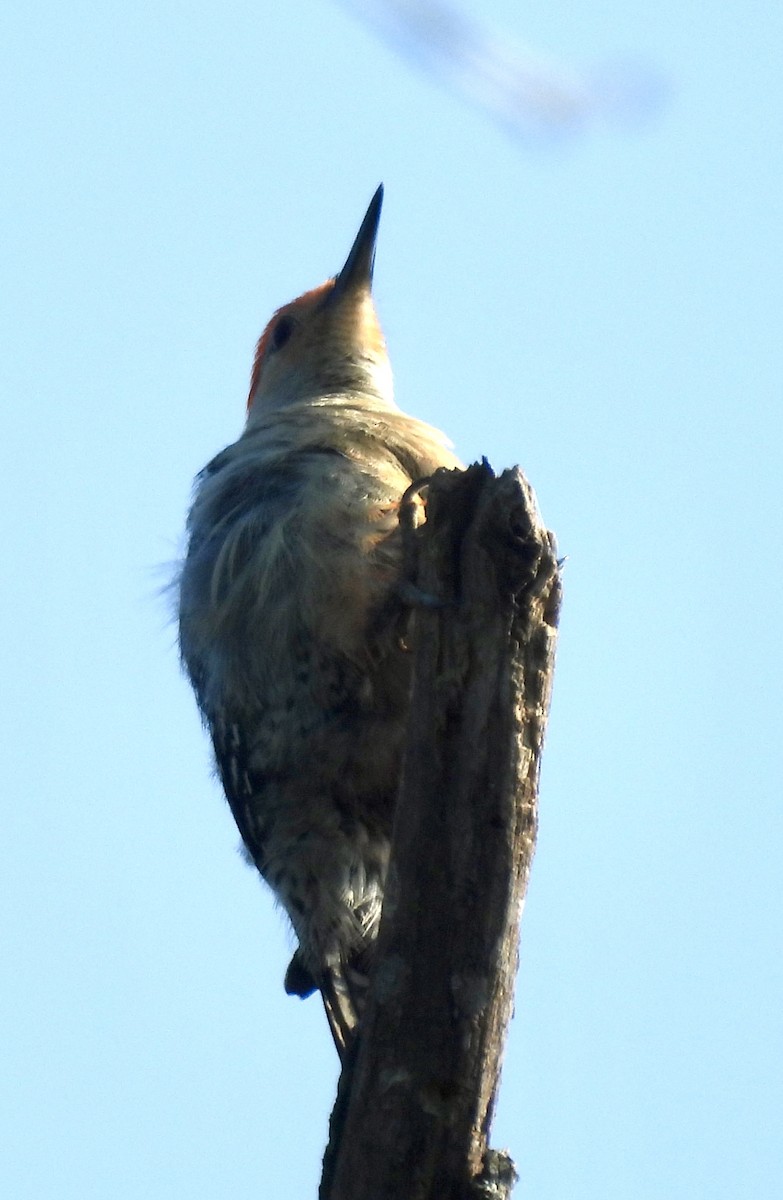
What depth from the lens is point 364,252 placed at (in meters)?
8.42

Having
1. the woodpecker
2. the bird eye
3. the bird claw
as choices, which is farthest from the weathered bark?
the bird eye

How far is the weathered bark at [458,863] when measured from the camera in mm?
3957

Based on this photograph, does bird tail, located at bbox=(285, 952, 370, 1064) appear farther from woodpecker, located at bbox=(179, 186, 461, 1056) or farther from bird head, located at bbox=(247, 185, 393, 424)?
bird head, located at bbox=(247, 185, 393, 424)

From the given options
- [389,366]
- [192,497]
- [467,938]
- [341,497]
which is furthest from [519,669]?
[389,366]

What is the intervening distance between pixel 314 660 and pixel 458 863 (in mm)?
1488

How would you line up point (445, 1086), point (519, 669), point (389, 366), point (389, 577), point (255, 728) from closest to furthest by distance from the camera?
point (445, 1086) → point (519, 669) → point (389, 577) → point (255, 728) → point (389, 366)

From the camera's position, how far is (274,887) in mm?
5812

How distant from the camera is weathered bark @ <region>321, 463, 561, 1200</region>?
3.96 m

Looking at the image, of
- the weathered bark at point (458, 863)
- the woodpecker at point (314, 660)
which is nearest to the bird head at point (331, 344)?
the woodpecker at point (314, 660)

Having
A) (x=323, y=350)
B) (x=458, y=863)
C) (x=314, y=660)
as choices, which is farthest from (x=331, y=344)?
(x=458, y=863)

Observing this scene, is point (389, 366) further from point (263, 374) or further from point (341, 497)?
point (341, 497)

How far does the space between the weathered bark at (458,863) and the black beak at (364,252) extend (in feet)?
13.7

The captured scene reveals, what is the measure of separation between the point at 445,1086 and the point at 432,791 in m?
0.78

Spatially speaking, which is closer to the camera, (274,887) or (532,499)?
(532,499)
